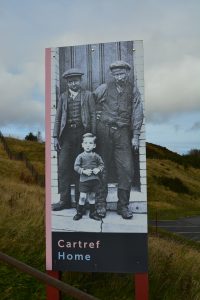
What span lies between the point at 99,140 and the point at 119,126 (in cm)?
24

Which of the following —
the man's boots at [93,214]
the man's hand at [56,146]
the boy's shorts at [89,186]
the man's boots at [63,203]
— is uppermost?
the man's hand at [56,146]

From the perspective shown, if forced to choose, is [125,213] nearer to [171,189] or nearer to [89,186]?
[89,186]

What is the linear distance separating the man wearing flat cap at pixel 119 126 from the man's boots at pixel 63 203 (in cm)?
31

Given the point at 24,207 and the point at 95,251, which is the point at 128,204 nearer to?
the point at 95,251

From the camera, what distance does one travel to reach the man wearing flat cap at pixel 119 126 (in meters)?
4.42

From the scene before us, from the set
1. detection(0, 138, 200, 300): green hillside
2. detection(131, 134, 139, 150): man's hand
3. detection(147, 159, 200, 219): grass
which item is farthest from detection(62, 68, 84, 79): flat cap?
detection(147, 159, 200, 219): grass

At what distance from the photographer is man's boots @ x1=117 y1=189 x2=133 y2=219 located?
14.5 ft

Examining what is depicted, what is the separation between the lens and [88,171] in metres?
→ 4.52

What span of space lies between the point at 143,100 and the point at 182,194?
177ft

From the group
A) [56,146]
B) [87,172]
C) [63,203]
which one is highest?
[56,146]

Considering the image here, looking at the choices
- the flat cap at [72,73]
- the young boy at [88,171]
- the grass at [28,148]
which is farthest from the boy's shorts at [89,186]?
the grass at [28,148]

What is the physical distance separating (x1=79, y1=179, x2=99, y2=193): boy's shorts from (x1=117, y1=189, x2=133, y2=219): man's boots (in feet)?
0.78

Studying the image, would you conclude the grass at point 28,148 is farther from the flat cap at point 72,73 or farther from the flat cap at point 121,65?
the flat cap at point 121,65

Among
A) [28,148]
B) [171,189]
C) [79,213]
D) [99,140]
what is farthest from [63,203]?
[28,148]
